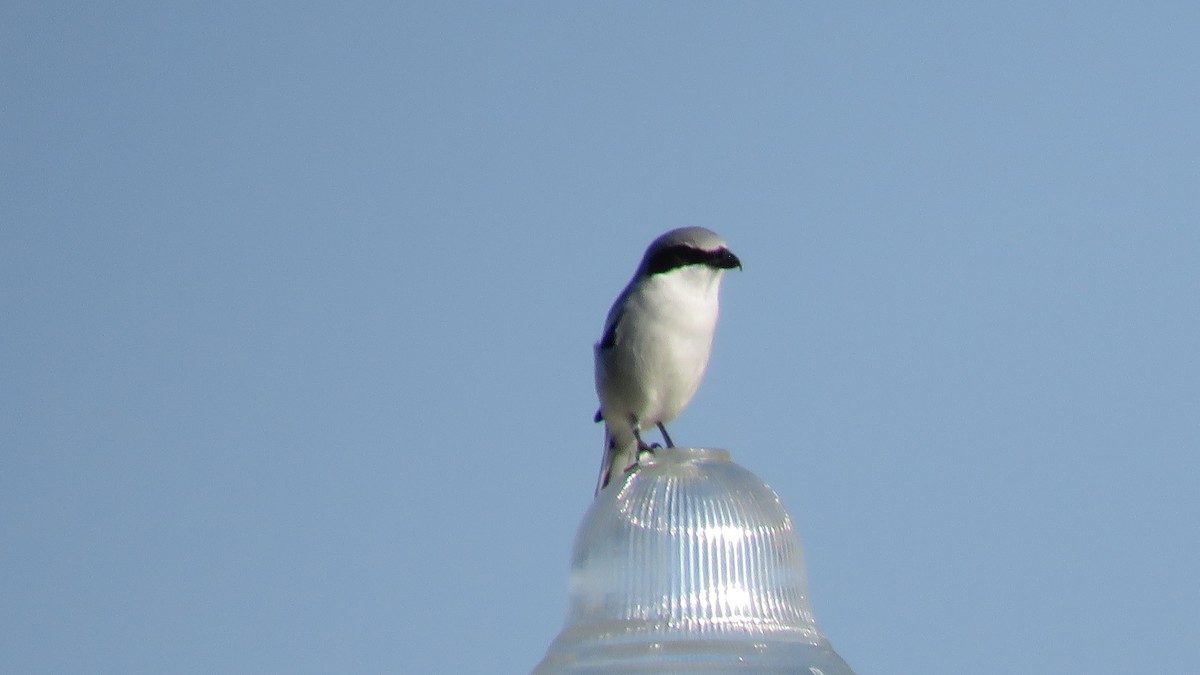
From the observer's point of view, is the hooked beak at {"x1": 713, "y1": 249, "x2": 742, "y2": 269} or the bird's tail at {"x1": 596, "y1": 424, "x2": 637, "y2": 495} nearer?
the hooked beak at {"x1": 713, "y1": 249, "x2": 742, "y2": 269}

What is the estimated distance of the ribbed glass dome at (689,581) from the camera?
415cm

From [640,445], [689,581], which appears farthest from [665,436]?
[689,581]

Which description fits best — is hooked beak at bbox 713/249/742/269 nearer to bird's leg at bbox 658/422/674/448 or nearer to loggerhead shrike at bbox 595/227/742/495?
loggerhead shrike at bbox 595/227/742/495

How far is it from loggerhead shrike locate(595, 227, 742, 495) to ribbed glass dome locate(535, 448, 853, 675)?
1321 millimetres

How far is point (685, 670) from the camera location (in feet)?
13.4

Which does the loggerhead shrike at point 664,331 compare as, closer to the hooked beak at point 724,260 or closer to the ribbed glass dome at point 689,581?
the hooked beak at point 724,260

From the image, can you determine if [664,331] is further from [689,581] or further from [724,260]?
[689,581]

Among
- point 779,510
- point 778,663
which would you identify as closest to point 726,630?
point 778,663

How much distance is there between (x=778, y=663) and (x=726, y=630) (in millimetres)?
169

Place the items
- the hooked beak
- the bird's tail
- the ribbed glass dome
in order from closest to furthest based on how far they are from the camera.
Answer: the ribbed glass dome, the hooked beak, the bird's tail

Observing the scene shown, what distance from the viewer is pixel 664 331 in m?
5.89

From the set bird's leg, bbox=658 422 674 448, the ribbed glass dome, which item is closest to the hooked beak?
bird's leg, bbox=658 422 674 448

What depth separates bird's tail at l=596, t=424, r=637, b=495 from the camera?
241 inches

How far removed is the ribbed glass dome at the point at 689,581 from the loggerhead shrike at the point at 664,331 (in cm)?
132
